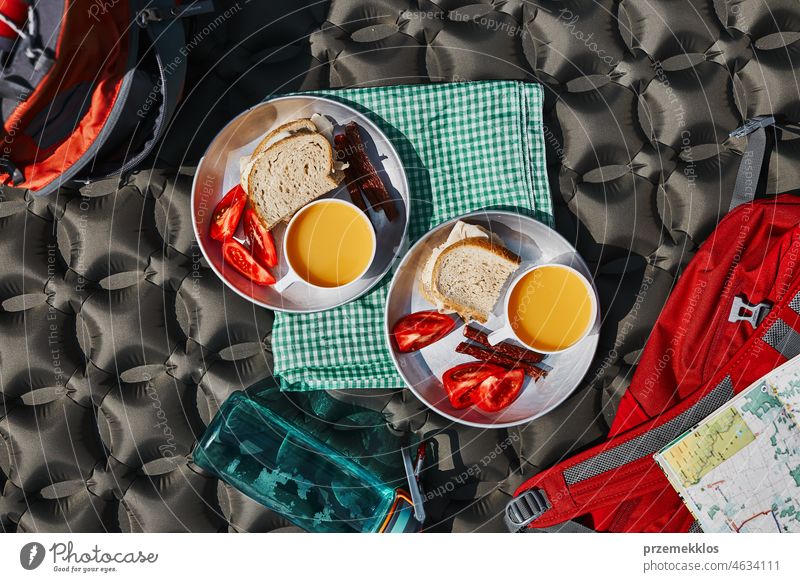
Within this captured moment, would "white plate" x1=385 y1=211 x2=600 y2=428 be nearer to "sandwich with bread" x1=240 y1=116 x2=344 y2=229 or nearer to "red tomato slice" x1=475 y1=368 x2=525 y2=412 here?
"red tomato slice" x1=475 y1=368 x2=525 y2=412

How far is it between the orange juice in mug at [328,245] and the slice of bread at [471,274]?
0.11 metres

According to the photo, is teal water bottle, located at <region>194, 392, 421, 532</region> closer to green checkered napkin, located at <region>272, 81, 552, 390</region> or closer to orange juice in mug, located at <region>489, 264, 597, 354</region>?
green checkered napkin, located at <region>272, 81, 552, 390</region>

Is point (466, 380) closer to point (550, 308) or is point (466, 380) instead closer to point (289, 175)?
point (550, 308)

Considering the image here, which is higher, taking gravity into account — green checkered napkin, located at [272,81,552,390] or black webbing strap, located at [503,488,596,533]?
green checkered napkin, located at [272,81,552,390]

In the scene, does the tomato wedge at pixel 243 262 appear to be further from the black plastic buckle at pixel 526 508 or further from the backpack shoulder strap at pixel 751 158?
the backpack shoulder strap at pixel 751 158

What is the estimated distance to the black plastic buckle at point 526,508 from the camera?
789 millimetres

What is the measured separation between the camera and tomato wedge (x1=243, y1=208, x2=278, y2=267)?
77 centimetres

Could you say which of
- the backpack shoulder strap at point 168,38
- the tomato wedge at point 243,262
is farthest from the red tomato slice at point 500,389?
the backpack shoulder strap at point 168,38

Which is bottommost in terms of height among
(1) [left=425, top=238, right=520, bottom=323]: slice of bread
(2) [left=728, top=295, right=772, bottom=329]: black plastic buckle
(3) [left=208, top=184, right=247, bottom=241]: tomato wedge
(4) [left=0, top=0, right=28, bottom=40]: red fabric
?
(2) [left=728, top=295, right=772, bottom=329]: black plastic buckle

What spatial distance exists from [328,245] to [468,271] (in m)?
0.20

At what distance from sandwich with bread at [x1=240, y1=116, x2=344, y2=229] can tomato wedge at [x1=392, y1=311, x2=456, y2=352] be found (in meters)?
0.21

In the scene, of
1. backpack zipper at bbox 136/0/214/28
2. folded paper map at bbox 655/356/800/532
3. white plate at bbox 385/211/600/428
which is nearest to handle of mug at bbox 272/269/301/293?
white plate at bbox 385/211/600/428

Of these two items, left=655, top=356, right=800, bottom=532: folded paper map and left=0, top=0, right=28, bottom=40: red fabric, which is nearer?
left=0, top=0, right=28, bottom=40: red fabric
